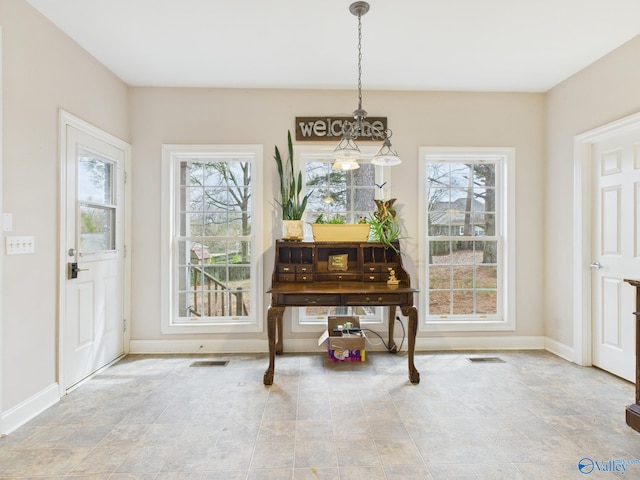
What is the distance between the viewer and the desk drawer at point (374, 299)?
9.52 ft

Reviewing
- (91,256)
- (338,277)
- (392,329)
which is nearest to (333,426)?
(338,277)

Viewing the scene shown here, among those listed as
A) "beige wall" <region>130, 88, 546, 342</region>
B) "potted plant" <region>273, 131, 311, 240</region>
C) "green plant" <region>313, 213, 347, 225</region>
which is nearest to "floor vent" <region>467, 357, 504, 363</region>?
"beige wall" <region>130, 88, 546, 342</region>

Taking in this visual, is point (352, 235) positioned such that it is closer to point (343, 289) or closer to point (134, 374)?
point (343, 289)

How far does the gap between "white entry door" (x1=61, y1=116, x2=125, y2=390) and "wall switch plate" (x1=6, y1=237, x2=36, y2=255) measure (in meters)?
0.31

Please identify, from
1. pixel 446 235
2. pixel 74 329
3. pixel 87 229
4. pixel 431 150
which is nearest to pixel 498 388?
pixel 446 235

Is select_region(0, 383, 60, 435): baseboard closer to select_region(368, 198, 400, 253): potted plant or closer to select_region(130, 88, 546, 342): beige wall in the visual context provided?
select_region(130, 88, 546, 342): beige wall

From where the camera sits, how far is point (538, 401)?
8.48 feet

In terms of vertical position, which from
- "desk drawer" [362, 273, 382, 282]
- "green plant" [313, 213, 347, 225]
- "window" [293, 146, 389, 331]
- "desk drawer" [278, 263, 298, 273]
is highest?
"window" [293, 146, 389, 331]

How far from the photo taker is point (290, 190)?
3559 mm

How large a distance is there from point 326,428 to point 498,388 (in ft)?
4.88

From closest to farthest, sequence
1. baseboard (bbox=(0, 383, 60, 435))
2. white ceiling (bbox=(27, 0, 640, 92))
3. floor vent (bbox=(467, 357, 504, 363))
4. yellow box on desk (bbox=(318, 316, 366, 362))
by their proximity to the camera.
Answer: baseboard (bbox=(0, 383, 60, 435)), white ceiling (bbox=(27, 0, 640, 92)), yellow box on desk (bbox=(318, 316, 366, 362)), floor vent (bbox=(467, 357, 504, 363))

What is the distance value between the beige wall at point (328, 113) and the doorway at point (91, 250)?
19 centimetres

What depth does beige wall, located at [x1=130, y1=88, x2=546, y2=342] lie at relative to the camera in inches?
144

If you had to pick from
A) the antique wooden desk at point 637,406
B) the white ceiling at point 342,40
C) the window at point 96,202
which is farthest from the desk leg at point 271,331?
the antique wooden desk at point 637,406
